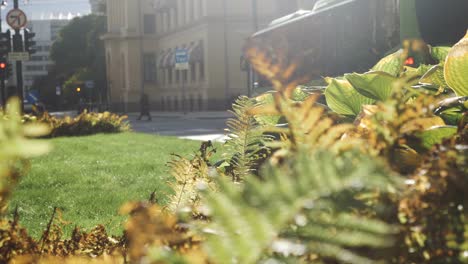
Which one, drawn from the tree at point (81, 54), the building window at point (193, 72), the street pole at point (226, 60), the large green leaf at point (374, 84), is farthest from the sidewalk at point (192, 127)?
the tree at point (81, 54)

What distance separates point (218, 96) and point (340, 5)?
136 ft

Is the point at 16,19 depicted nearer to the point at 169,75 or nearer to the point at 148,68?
the point at 169,75

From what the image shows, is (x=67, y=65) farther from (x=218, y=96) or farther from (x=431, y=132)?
(x=431, y=132)

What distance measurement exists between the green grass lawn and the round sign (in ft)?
45.6

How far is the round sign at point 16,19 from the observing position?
2699cm

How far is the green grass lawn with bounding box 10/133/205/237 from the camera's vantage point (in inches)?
251

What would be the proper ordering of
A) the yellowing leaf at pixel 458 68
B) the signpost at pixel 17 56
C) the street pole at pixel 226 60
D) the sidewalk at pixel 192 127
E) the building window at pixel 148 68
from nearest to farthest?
1. the yellowing leaf at pixel 458 68
2. the signpost at pixel 17 56
3. the sidewalk at pixel 192 127
4. the street pole at pixel 226 60
5. the building window at pixel 148 68

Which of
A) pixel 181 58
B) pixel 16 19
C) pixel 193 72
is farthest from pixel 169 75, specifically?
pixel 16 19

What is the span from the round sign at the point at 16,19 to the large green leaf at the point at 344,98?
26.8 m

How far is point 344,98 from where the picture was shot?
1717 millimetres

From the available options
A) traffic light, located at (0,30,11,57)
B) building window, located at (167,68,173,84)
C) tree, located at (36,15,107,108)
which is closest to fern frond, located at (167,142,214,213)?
→ traffic light, located at (0,30,11,57)

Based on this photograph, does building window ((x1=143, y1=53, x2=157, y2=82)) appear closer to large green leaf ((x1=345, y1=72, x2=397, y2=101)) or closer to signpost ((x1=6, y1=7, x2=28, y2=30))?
signpost ((x1=6, y1=7, x2=28, y2=30))

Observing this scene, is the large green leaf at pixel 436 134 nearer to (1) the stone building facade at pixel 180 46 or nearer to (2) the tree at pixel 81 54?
(1) the stone building facade at pixel 180 46

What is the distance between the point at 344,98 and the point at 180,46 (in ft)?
202
